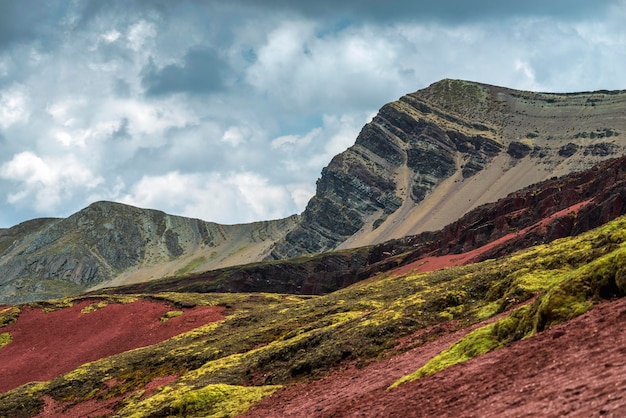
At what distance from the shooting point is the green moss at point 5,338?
8106cm

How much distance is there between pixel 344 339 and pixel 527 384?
20803 mm

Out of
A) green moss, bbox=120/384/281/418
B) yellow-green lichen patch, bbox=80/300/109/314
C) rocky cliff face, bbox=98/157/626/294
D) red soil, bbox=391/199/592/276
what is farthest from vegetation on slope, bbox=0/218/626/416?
red soil, bbox=391/199/592/276

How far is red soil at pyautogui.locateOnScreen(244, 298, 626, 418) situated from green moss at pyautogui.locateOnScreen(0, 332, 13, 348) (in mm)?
67997

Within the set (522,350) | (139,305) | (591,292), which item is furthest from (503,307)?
(139,305)

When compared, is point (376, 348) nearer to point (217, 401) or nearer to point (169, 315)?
point (217, 401)

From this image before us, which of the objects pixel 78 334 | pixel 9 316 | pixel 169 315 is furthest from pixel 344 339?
pixel 9 316

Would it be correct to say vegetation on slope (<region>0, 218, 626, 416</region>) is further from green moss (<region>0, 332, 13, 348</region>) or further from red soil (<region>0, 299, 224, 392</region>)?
green moss (<region>0, 332, 13, 348</region>)

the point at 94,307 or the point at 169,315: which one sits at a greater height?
the point at 94,307

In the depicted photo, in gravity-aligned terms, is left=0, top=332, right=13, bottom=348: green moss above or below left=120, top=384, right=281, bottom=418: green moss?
above

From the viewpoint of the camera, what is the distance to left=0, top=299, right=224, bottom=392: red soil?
71.8m

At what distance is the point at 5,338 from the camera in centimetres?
8231

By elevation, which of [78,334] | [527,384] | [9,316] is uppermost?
[9,316]

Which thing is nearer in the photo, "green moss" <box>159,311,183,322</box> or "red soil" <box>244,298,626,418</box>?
"red soil" <box>244,298,626,418</box>

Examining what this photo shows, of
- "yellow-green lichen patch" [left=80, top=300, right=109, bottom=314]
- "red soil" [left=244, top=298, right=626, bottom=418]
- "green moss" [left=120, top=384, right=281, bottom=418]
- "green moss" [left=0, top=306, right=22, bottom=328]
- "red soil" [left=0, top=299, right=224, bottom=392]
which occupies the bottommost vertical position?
"green moss" [left=120, top=384, right=281, bottom=418]
